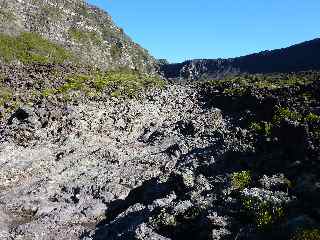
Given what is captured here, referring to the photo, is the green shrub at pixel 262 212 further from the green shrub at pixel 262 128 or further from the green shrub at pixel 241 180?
the green shrub at pixel 262 128

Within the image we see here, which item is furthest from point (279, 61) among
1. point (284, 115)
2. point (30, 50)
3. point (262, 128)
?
point (262, 128)

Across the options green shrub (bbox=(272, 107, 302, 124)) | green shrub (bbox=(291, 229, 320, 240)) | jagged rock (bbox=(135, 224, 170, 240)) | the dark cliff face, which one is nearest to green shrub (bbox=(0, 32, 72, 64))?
the dark cliff face

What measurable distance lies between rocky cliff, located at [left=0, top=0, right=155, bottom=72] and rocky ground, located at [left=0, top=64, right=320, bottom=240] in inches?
3405

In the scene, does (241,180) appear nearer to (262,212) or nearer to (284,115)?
(262,212)

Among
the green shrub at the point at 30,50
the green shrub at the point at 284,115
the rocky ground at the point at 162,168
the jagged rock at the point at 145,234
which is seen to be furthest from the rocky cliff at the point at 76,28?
the jagged rock at the point at 145,234

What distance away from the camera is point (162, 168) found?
51.0m

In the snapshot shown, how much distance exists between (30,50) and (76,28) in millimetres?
37965

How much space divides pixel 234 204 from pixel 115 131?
27.6 metres

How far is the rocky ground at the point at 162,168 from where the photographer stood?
36.8 meters

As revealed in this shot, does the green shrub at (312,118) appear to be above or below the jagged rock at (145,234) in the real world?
above

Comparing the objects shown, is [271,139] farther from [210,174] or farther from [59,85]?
[59,85]

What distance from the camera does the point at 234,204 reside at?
37.4 metres

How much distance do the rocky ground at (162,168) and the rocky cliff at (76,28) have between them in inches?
3405

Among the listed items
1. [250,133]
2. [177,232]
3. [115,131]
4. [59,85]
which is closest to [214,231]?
[177,232]
